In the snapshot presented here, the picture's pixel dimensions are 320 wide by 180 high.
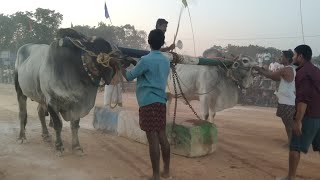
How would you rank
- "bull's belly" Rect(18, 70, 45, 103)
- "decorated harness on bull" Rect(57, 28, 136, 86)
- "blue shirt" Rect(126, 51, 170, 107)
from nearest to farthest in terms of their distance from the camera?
"blue shirt" Rect(126, 51, 170, 107) < "decorated harness on bull" Rect(57, 28, 136, 86) < "bull's belly" Rect(18, 70, 45, 103)

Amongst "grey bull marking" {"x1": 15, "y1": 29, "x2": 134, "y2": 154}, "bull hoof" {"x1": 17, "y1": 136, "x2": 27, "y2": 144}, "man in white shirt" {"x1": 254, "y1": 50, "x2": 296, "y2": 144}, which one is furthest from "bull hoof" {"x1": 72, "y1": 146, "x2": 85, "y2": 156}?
"man in white shirt" {"x1": 254, "y1": 50, "x2": 296, "y2": 144}

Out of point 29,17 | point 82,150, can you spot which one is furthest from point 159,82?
point 29,17

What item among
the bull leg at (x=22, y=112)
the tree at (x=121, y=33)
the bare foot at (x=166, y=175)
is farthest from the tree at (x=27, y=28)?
the bare foot at (x=166, y=175)

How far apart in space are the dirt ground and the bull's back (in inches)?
39.7

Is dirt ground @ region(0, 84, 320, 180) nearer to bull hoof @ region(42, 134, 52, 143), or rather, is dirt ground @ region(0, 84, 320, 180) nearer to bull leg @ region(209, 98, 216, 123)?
bull hoof @ region(42, 134, 52, 143)

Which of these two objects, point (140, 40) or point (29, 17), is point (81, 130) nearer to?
point (29, 17)

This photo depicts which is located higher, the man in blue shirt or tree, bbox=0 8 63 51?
A: tree, bbox=0 8 63 51

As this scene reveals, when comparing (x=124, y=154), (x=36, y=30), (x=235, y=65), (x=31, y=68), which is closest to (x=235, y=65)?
(x=235, y=65)

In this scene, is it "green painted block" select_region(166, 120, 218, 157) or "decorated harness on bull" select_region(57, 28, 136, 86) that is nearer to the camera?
"decorated harness on bull" select_region(57, 28, 136, 86)

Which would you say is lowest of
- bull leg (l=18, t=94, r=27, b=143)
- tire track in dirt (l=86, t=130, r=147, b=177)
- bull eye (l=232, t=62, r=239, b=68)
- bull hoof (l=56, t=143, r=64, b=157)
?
tire track in dirt (l=86, t=130, r=147, b=177)

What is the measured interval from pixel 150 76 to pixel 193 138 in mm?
1998

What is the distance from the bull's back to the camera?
22.8 feet

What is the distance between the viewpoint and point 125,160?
6.36m

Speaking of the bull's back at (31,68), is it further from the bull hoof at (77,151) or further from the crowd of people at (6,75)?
the crowd of people at (6,75)
